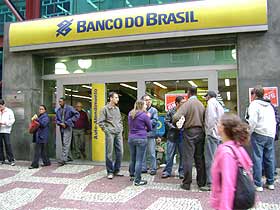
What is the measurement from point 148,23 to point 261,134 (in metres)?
3.90

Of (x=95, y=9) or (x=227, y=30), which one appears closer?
(x=227, y=30)

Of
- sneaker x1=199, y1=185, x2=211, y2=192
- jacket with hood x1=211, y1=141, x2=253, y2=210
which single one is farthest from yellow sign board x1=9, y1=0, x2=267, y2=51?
jacket with hood x1=211, y1=141, x2=253, y2=210

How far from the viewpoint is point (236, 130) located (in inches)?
96.3

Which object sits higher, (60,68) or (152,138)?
(60,68)

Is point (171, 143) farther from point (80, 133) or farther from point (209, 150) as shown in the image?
point (80, 133)

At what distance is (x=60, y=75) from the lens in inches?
361

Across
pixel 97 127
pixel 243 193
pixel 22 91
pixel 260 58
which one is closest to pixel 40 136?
pixel 97 127

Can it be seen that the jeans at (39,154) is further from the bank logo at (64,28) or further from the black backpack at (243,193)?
the black backpack at (243,193)

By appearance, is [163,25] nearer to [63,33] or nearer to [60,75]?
[63,33]

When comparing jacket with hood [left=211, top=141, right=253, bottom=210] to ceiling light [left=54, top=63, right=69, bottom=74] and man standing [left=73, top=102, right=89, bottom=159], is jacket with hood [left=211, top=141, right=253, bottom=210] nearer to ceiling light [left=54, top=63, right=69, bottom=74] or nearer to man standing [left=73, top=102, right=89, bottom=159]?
man standing [left=73, top=102, right=89, bottom=159]

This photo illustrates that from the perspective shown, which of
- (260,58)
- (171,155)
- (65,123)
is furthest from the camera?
Result: (65,123)

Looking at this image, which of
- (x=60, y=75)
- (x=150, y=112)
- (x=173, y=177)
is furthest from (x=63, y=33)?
(x=173, y=177)

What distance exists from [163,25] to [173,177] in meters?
3.59

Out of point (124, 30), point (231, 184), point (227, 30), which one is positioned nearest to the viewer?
point (231, 184)
